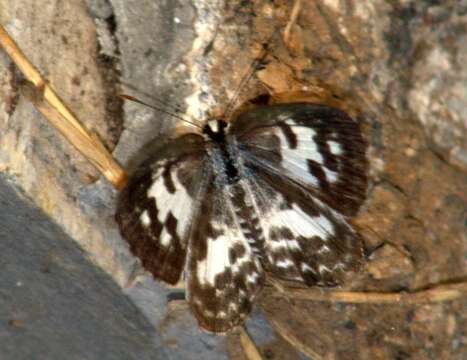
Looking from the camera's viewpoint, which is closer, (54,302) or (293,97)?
(293,97)

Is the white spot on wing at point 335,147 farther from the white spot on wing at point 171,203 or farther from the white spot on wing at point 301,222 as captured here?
the white spot on wing at point 171,203

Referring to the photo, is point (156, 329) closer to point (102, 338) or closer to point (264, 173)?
point (102, 338)

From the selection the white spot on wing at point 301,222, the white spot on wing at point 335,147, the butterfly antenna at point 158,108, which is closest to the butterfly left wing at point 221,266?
the white spot on wing at point 301,222

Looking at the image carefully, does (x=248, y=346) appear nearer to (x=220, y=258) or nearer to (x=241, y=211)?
(x=220, y=258)

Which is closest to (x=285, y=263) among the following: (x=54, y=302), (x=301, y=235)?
(x=301, y=235)

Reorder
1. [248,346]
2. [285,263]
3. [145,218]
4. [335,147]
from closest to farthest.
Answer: [335,147] < [145,218] < [285,263] < [248,346]

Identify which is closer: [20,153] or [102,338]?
Result: [20,153]

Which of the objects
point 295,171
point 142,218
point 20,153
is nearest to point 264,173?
point 295,171
